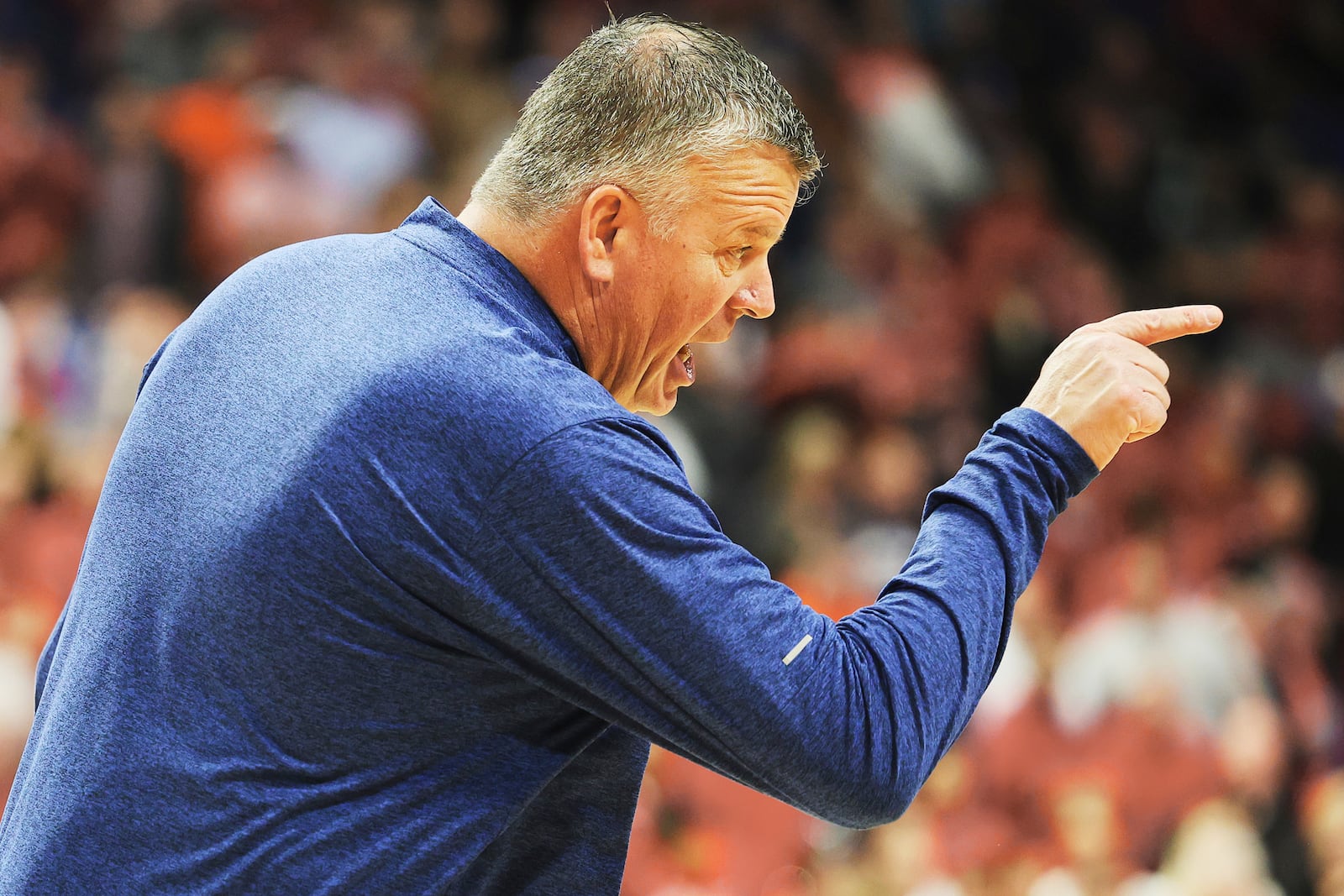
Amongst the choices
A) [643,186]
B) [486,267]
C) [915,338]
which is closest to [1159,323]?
[643,186]

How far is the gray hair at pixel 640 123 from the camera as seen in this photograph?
1.17 metres

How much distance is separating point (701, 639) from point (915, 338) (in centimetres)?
450

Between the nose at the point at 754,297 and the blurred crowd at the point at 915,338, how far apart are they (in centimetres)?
→ 249

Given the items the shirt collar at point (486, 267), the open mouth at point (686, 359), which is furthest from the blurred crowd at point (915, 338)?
the shirt collar at point (486, 267)

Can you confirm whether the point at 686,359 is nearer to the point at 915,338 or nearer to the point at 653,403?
the point at 653,403

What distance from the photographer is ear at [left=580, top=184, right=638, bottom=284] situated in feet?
3.82

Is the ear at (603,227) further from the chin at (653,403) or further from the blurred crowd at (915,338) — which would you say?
the blurred crowd at (915,338)

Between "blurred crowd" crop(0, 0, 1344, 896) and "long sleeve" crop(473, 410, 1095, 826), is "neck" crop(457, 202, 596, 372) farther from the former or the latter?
"blurred crowd" crop(0, 0, 1344, 896)

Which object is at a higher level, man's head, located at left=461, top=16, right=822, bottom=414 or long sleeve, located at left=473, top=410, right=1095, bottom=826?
man's head, located at left=461, top=16, right=822, bottom=414

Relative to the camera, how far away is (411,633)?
103 centimetres

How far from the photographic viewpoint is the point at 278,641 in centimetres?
103

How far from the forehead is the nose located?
44 mm

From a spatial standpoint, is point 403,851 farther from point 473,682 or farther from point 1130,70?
point 1130,70

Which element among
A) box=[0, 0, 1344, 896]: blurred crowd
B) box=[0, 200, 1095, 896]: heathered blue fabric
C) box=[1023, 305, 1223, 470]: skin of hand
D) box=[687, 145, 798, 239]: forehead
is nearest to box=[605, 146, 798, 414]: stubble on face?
box=[687, 145, 798, 239]: forehead
